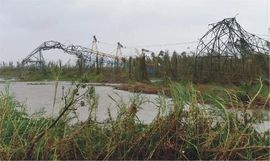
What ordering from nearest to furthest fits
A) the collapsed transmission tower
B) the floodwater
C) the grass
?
1. the grass
2. the floodwater
3. the collapsed transmission tower

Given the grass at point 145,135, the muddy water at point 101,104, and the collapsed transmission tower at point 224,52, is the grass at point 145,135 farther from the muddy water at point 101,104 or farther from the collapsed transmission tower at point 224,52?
the collapsed transmission tower at point 224,52

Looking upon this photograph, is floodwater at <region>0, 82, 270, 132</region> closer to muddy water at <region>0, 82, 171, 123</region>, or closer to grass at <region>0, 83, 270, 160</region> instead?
muddy water at <region>0, 82, 171, 123</region>

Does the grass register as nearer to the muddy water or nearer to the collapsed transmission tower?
the muddy water

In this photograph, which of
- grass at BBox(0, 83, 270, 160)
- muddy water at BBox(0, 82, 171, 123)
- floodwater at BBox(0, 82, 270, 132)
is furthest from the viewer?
muddy water at BBox(0, 82, 171, 123)

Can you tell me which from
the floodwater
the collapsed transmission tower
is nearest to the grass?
the floodwater

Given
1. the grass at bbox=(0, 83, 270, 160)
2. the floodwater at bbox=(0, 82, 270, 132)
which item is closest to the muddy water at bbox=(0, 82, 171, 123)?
the floodwater at bbox=(0, 82, 270, 132)

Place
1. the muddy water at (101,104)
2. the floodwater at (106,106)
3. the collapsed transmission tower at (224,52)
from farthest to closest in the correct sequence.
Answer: the collapsed transmission tower at (224,52) → the muddy water at (101,104) → the floodwater at (106,106)

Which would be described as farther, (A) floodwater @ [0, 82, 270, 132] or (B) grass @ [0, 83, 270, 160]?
(A) floodwater @ [0, 82, 270, 132]

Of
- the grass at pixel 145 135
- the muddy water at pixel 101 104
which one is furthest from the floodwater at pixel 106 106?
the grass at pixel 145 135

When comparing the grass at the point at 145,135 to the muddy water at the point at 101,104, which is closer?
the grass at the point at 145,135

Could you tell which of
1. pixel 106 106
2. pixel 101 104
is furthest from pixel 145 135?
pixel 101 104

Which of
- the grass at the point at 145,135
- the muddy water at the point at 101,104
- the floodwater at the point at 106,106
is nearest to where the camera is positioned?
the grass at the point at 145,135

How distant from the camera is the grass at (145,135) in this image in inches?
116

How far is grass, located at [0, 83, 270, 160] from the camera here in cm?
295
